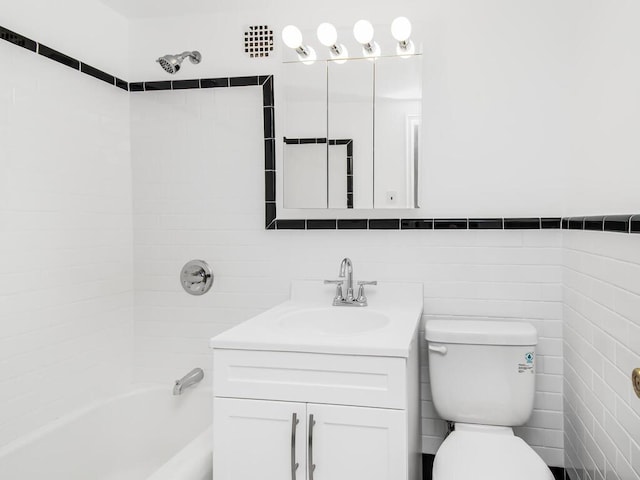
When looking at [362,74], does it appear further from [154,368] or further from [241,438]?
[154,368]

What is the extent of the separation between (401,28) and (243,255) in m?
1.23

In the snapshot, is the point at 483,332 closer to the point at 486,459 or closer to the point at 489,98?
the point at 486,459

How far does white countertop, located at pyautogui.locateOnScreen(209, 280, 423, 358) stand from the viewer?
1.52 metres

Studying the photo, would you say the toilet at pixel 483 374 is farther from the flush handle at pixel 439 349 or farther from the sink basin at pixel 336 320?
the sink basin at pixel 336 320

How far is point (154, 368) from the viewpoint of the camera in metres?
2.49

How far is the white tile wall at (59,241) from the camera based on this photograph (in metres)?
1.80

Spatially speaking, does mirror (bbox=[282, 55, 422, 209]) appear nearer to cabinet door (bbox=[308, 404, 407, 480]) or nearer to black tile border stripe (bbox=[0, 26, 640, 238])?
black tile border stripe (bbox=[0, 26, 640, 238])

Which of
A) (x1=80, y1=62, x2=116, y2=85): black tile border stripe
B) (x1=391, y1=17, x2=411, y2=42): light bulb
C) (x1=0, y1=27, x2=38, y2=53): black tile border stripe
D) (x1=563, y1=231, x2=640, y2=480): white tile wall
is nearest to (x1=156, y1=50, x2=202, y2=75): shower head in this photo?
(x1=80, y1=62, x2=116, y2=85): black tile border stripe

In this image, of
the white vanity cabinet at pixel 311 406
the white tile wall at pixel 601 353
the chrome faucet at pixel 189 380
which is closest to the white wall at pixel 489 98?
the white tile wall at pixel 601 353

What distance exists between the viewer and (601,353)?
1612 millimetres

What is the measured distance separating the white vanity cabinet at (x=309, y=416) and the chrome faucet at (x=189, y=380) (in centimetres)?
75

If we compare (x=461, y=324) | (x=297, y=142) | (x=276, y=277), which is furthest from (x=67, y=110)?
(x=461, y=324)

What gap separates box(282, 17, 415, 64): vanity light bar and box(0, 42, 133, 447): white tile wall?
91 cm

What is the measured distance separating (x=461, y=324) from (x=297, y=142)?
108 cm
